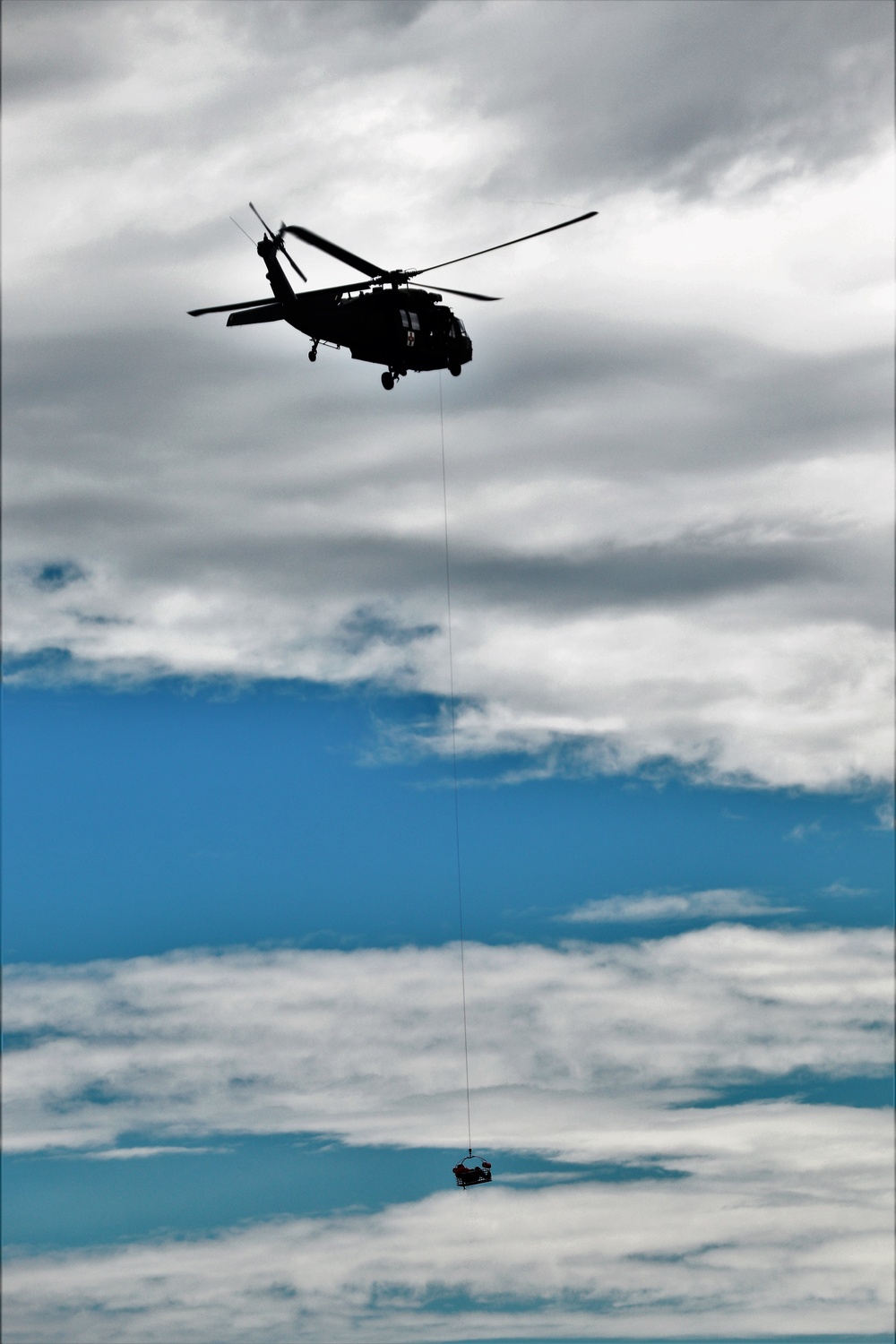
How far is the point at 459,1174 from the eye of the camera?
69562 millimetres

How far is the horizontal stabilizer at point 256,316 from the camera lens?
7169cm

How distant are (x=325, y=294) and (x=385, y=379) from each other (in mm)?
4263

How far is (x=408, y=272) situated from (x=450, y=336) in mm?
3345

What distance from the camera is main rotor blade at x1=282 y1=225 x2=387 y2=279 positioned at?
184 feet

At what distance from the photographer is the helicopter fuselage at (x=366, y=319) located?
70.8m

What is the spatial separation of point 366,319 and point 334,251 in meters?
9.38

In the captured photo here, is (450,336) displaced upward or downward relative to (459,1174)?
upward

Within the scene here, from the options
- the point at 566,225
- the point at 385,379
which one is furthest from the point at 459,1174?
the point at 566,225

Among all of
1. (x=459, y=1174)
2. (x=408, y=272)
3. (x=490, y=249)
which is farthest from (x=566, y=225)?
(x=459, y=1174)

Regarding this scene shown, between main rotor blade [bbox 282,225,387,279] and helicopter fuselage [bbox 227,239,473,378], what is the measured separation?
1433mm

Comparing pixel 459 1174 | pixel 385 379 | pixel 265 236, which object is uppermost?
pixel 265 236

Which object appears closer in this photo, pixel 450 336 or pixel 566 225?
pixel 566 225

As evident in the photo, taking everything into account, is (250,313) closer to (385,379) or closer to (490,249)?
(385,379)

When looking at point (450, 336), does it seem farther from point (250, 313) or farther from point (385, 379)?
point (250, 313)
